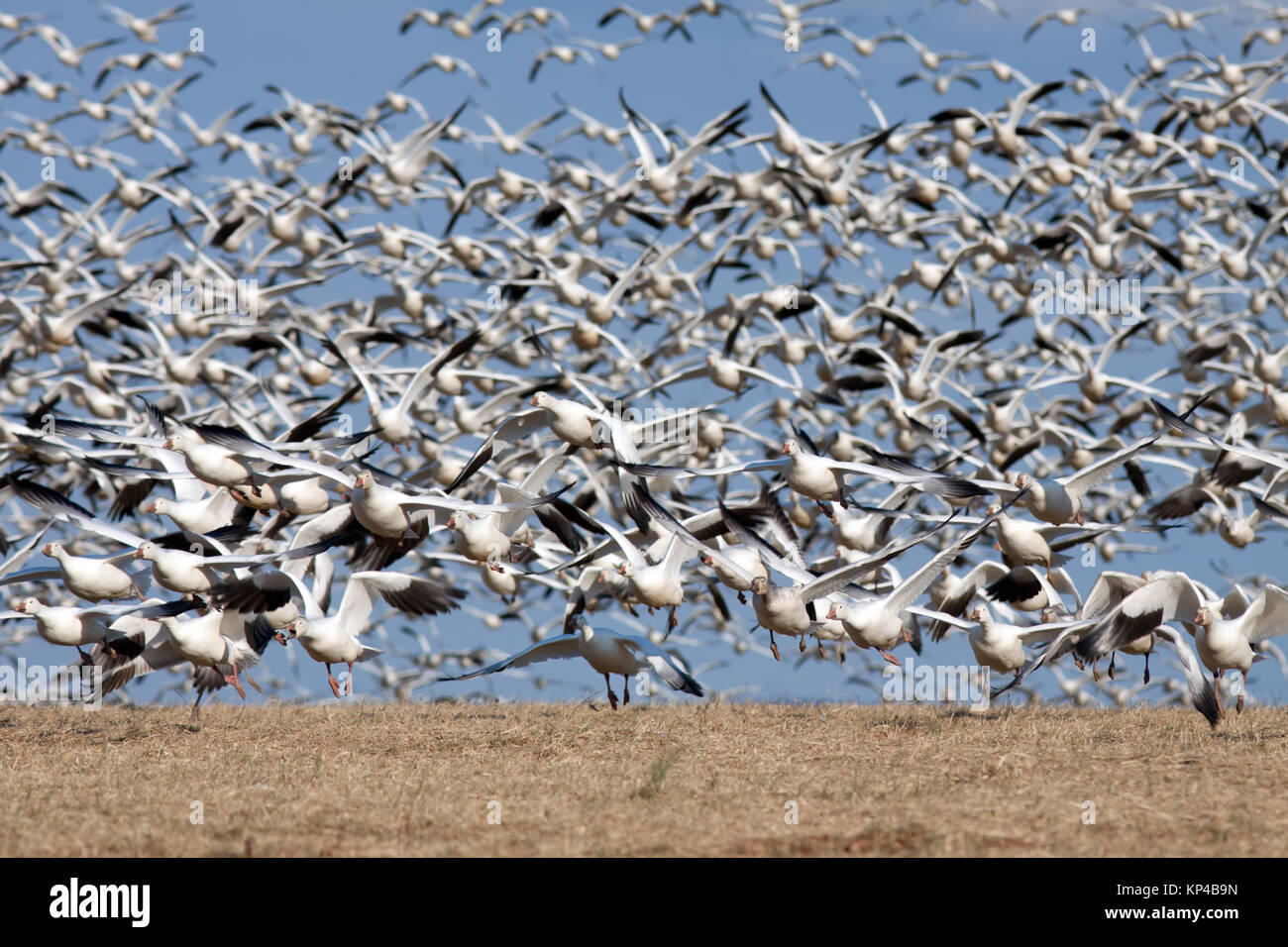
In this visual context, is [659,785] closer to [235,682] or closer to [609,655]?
[609,655]

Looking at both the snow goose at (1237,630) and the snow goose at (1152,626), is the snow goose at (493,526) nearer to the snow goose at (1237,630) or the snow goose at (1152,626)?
the snow goose at (1152,626)

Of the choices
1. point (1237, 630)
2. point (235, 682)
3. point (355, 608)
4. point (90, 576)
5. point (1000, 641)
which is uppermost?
point (90, 576)

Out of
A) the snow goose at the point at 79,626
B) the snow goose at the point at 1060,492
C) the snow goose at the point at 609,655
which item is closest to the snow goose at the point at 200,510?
the snow goose at the point at 79,626

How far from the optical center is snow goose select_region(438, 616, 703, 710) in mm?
12602

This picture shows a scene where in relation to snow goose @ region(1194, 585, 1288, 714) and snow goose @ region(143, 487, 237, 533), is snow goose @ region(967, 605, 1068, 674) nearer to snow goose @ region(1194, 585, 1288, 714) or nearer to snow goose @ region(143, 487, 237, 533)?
snow goose @ region(1194, 585, 1288, 714)

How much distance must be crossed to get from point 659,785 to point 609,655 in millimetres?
3410

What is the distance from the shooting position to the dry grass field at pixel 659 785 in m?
8.26

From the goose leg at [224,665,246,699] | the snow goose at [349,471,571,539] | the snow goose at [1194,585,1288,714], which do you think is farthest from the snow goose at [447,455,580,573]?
the snow goose at [1194,585,1288,714]

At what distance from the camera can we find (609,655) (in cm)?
1305

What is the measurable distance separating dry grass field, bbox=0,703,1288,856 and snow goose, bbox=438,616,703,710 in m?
0.50

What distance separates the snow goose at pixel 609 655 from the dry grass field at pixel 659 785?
499 mm

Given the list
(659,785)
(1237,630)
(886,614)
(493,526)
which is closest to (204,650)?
(493,526)
